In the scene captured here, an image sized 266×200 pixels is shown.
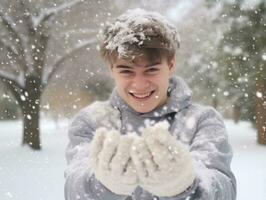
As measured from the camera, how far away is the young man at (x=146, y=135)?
138cm

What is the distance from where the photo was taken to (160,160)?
135 centimetres

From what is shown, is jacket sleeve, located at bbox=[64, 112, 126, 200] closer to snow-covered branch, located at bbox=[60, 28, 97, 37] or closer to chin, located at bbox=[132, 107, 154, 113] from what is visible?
chin, located at bbox=[132, 107, 154, 113]

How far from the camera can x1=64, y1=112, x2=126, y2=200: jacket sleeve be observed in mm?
1595

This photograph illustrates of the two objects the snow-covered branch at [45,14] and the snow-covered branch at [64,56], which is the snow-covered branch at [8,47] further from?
the snow-covered branch at [64,56]

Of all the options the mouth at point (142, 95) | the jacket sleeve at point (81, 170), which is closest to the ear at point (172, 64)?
the mouth at point (142, 95)

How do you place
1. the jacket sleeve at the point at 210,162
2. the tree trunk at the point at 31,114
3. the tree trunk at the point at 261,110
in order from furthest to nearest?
the tree trunk at the point at 261,110
the tree trunk at the point at 31,114
the jacket sleeve at the point at 210,162

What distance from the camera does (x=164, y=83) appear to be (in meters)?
1.85

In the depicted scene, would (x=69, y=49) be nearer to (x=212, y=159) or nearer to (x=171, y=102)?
(x=171, y=102)

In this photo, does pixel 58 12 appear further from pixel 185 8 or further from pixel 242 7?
pixel 185 8

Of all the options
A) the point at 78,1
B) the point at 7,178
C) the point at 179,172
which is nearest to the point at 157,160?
the point at 179,172

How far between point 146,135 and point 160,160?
0.07m

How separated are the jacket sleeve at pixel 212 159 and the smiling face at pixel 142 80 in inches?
6.9

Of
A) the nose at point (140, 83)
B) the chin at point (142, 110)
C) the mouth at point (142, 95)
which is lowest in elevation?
the chin at point (142, 110)

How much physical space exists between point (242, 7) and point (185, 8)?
5554 mm
